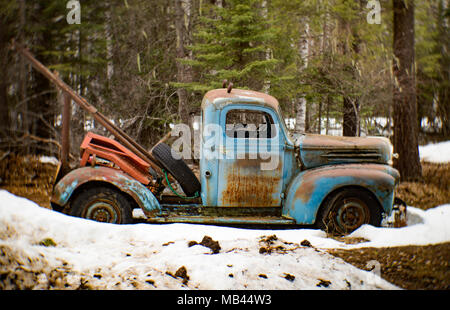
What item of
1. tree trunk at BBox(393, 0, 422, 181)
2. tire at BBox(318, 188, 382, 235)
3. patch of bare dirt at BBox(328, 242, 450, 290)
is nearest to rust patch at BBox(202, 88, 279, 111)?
tire at BBox(318, 188, 382, 235)

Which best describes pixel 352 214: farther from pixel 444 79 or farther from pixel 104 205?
pixel 444 79

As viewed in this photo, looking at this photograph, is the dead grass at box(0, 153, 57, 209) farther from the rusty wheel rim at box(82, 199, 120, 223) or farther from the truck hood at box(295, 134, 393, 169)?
the truck hood at box(295, 134, 393, 169)

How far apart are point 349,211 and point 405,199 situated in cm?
237

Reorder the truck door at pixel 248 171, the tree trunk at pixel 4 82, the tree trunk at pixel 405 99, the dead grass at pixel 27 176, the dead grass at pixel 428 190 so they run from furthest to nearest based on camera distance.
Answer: the tree trunk at pixel 405 99 < the tree trunk at pixel 4 82 < the dead grass at pixel 27 176 < the dead grass at pixel 428 190 < the truck door at pixel 248 171

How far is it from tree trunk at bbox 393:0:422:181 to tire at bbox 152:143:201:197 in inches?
188

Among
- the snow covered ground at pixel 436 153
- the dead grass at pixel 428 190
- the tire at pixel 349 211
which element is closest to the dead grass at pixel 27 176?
the tire at pixel 349 211

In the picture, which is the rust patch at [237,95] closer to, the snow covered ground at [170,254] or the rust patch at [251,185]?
the rust patch at [251,185]

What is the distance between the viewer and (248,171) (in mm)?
4164

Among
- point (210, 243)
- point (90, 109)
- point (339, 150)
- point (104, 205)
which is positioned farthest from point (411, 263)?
point (90, 109)

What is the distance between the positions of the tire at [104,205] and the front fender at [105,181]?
108 millimetres

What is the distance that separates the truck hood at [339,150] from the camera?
14.1 ft

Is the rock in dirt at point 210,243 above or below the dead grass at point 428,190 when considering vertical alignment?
below
